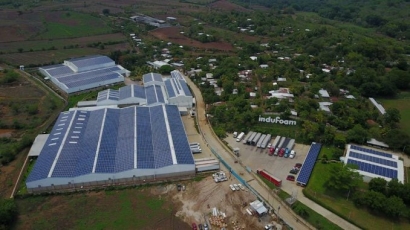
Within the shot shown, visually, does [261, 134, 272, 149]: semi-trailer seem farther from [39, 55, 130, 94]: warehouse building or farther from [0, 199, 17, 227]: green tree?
[39, 55, 130, 94]: warehouse building

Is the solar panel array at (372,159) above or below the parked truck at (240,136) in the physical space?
above

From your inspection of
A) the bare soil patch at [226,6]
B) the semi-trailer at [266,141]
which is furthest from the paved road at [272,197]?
the bare soil patch at [226,6]

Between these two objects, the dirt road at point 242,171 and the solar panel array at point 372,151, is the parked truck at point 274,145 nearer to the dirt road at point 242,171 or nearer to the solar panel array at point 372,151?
the dirt road at point 242,171

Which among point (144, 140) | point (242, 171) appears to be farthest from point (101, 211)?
point (242, 171)

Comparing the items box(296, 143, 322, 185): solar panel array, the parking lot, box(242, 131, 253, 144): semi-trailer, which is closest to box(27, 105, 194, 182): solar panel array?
the parking lot

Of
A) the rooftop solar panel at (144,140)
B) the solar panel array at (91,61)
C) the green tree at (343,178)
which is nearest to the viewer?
the green tree at (343,178)

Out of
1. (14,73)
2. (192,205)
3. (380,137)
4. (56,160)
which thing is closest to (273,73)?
(380,137)

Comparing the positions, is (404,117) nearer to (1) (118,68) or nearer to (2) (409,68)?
(2) (409,68)
